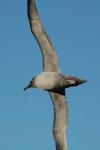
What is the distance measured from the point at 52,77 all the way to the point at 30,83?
1.88m

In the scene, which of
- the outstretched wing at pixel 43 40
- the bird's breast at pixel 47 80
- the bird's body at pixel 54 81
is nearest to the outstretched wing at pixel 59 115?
the bird's body at pixel 54 81

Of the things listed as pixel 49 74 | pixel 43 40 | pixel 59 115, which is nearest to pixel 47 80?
pixel 49 74

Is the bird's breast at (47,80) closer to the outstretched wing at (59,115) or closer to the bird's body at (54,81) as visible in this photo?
the bird's body at (54,81)

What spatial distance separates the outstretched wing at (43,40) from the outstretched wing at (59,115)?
1603mm

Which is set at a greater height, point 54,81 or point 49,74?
point 49,74

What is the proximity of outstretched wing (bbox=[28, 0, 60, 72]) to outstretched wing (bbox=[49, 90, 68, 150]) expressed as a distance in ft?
5.26

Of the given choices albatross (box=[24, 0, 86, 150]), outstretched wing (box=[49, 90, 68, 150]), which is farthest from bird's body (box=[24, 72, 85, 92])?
outstretched wing (box=[49, 90, 68, 150])

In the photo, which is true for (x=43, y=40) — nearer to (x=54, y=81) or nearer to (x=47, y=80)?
(x=47, y=80)

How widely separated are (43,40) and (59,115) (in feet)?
13.6

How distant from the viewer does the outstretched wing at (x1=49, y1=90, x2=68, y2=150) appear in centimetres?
3203

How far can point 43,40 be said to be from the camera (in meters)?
31.0

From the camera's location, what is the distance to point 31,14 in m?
30.9

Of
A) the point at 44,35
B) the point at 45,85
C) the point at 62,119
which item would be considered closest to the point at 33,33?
the point at 44,35

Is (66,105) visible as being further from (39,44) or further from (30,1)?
(30,1)
